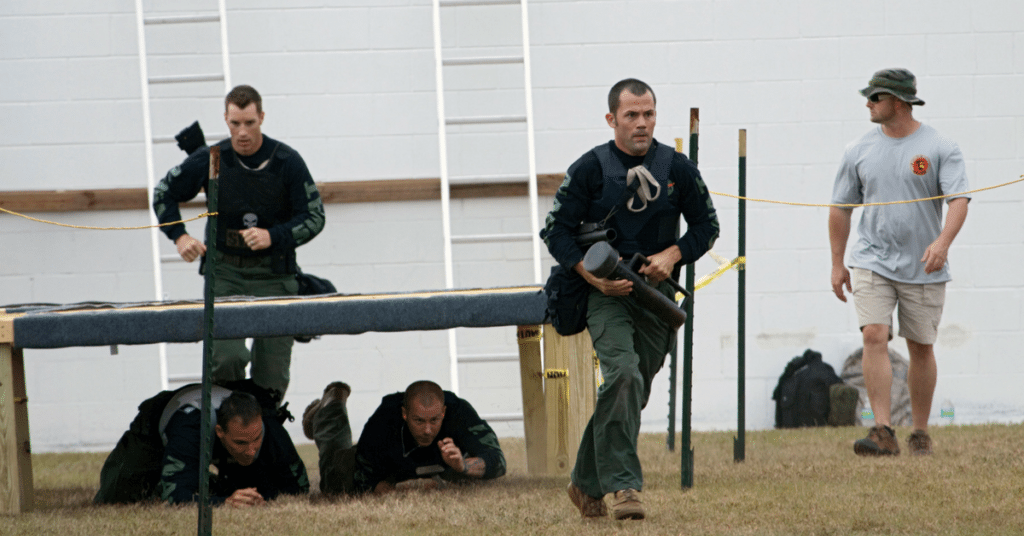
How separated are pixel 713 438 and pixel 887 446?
1.34m

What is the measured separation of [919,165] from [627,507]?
2.25 meters

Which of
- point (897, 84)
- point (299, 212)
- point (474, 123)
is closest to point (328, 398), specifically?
point (299, 212)

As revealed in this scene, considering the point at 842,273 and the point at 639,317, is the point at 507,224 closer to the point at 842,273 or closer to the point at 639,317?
the point at 842,273

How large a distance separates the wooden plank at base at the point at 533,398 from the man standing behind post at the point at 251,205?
0.97m

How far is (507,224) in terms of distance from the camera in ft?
20.6

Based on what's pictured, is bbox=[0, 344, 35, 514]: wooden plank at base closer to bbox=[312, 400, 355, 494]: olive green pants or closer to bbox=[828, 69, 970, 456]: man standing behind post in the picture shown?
bbox=[312, 400, 355, 494]: olive green pants

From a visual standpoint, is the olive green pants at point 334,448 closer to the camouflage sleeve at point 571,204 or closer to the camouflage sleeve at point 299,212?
the camouflage sleeve at point 299,212

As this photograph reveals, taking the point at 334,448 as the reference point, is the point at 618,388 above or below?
above

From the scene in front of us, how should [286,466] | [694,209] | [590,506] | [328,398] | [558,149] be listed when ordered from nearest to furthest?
[590,506] → [694,209] → [286,466] → [328,398] → [558,149]

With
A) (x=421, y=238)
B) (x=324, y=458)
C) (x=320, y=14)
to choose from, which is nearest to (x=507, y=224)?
(x=421, y=238)

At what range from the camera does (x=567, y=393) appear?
425 centimetres

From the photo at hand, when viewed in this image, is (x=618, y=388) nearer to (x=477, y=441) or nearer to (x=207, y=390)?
(x=207, y=390)

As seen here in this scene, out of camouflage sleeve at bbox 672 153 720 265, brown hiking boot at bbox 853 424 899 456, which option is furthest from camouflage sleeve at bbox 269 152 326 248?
brown hiking boot at bbox 853 424 899 456

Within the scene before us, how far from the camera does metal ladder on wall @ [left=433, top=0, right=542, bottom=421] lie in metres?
5.95
